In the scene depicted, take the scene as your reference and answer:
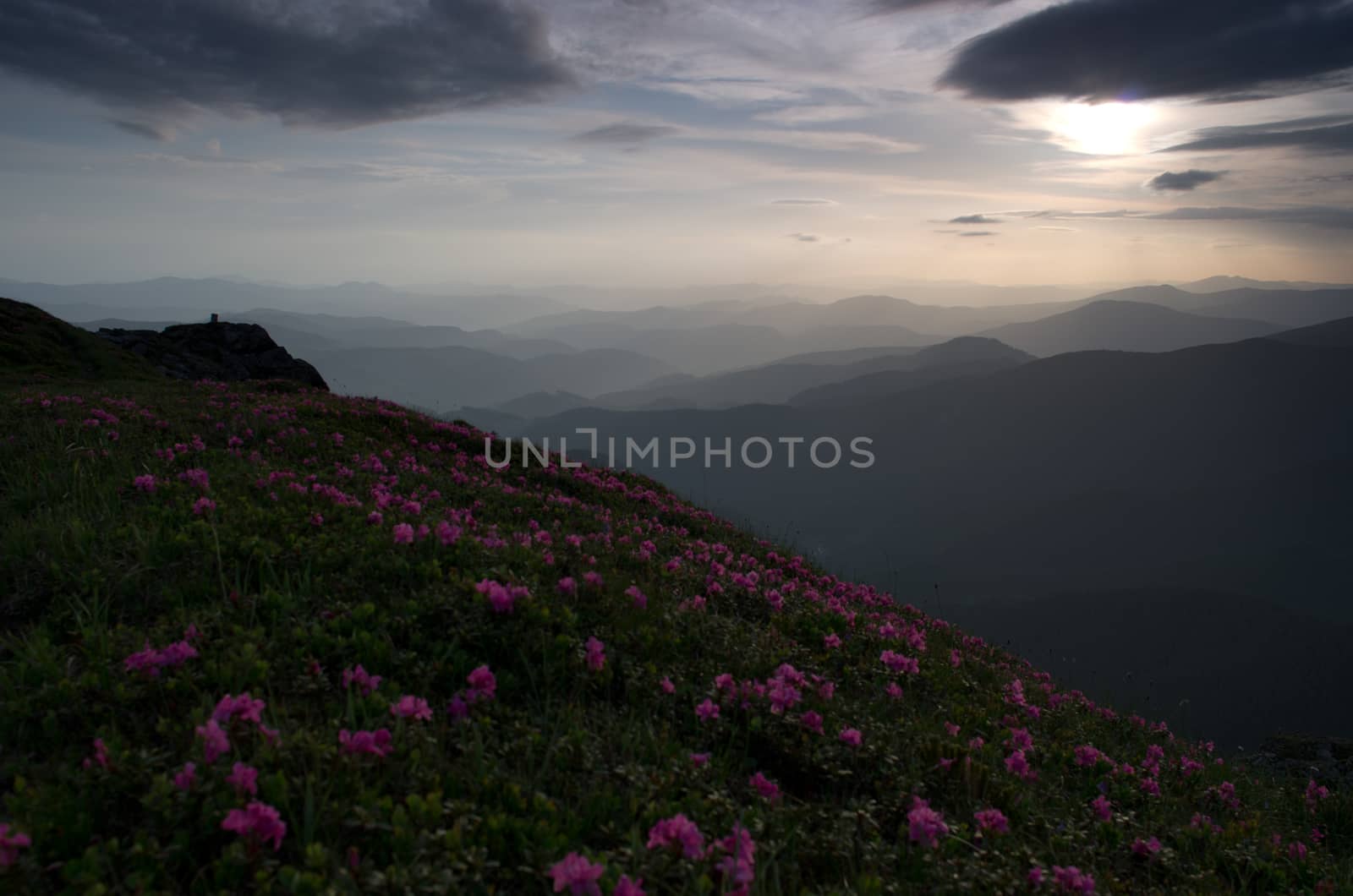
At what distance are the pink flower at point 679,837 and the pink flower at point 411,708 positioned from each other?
1582mm

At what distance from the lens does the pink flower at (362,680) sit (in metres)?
4.59

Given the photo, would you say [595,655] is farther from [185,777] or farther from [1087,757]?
[1087,757]

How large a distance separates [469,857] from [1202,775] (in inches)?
348

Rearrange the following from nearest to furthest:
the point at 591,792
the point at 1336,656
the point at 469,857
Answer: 1. the point at 469,857
2. the point at 591,792
3. the point at 1336,656

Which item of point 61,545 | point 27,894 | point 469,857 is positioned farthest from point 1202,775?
point 61,545

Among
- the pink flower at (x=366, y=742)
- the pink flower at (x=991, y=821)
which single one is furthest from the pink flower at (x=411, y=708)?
the pink flower at (x=991, y=821)

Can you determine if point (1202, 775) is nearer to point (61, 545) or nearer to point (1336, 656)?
point (61, 545)

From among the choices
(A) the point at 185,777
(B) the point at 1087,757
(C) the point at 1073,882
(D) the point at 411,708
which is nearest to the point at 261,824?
(A) the point at 185,777

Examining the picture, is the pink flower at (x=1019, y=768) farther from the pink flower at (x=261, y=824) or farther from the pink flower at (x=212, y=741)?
the pink flower at (x=212, y=741)

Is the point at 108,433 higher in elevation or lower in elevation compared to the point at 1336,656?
higher

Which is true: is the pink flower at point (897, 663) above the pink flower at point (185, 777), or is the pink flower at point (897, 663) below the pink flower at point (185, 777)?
below

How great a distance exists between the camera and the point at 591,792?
13.4 feet

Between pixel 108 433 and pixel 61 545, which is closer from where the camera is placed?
pixel 61 545

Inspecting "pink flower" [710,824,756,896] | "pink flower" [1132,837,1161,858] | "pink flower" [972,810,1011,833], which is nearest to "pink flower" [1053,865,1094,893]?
"pink flower" [972,810,1011,833]
